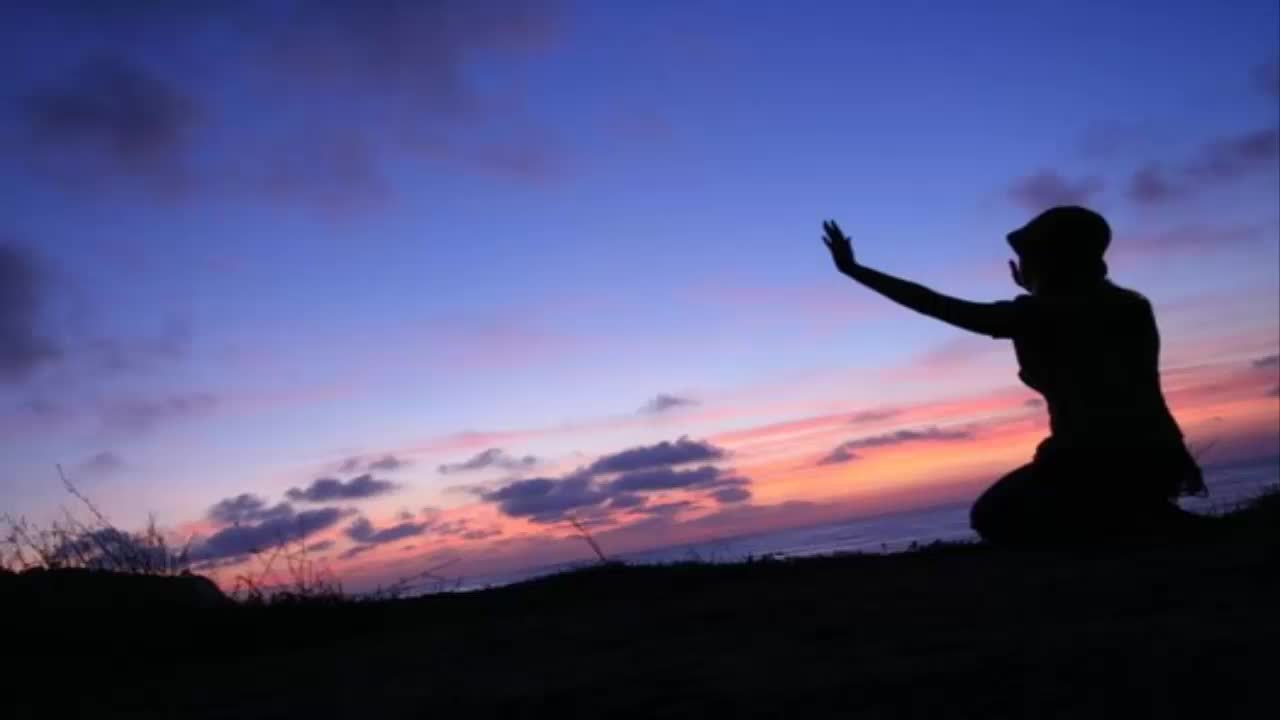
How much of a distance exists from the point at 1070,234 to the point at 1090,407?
999 mm

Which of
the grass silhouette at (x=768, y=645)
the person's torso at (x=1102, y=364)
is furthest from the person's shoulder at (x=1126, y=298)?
the grass silhouette at (x=768, y=645)

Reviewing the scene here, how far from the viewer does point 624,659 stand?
11.1 ft

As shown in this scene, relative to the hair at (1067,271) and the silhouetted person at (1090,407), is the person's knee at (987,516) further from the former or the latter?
the hair at (1067,271)

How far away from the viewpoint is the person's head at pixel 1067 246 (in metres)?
5.90

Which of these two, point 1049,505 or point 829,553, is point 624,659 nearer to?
point 1049,505

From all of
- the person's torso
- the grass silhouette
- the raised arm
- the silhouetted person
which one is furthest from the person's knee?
the raised arm

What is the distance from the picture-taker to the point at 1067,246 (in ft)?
19.4

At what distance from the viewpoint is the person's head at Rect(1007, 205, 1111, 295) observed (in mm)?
5902

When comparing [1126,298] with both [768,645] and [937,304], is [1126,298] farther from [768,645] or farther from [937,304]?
[768,645]

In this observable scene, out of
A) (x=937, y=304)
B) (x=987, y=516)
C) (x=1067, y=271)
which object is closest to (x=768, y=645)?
(x=937, y=304)

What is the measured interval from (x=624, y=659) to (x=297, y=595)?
349cm

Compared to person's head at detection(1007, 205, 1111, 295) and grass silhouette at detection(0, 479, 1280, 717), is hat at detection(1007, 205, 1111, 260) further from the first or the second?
grass silhouette at detection(0, 479, 1280, 717)

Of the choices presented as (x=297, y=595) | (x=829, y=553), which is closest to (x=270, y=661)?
(x=297, y=595)

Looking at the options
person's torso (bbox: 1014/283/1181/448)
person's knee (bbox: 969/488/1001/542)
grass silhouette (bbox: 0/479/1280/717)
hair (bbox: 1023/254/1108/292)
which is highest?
hair (bbox: 1023/254/1108/292)
